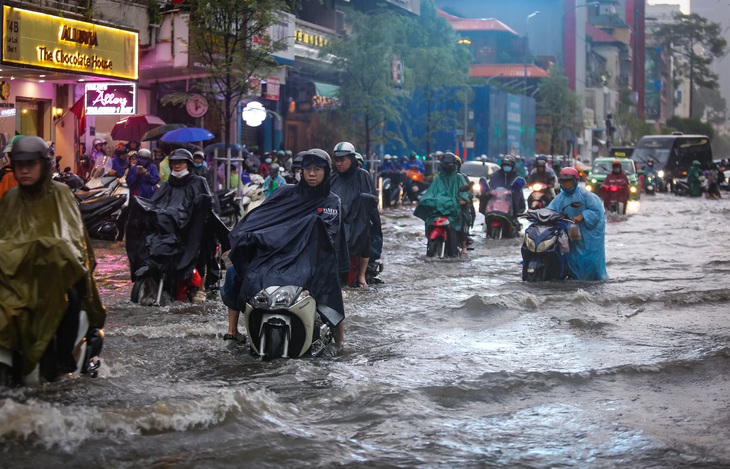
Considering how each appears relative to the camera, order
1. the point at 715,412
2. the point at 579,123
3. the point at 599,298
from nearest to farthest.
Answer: the point at 715,412
the point at 599,298
the point at 579,123

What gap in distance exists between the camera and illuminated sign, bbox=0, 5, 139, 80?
19.1 meters

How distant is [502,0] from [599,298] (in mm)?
81550

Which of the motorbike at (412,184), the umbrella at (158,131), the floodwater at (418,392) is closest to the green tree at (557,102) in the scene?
the motorbike at (412,184)

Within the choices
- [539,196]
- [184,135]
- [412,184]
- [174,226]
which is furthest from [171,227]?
[412,184]

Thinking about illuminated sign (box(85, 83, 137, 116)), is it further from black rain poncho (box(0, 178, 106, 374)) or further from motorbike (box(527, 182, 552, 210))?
black rain poncho (box(0, 178, 106, 374))

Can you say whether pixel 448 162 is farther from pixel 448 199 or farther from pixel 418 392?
pixel 418 392

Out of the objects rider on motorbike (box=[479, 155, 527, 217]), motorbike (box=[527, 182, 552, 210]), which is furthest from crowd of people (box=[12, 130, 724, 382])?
rider on motorbike (box=[479, 155, 527, 217])

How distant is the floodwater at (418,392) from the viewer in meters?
5.02

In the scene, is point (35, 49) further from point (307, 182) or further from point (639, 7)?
point (639, 7)

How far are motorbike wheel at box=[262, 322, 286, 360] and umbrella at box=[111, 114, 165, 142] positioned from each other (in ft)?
59.4

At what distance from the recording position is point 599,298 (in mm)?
10852

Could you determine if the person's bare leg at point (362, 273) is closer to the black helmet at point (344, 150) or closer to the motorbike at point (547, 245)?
the black helmet at point (344, 150)

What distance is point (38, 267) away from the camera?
5.50m

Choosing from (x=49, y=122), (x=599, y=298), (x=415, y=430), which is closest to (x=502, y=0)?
(x=49, y=122)
